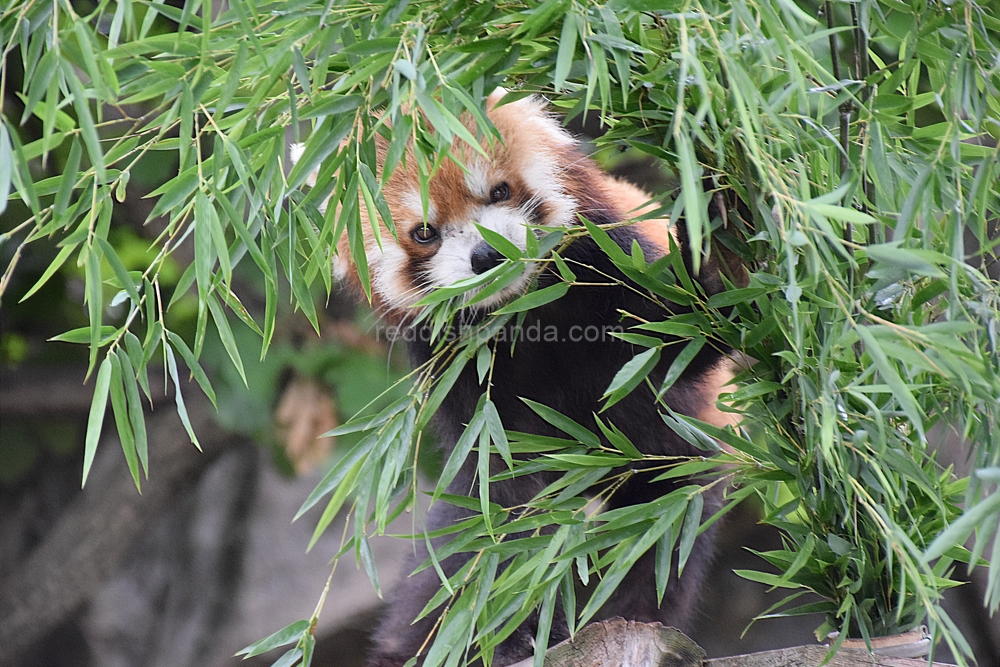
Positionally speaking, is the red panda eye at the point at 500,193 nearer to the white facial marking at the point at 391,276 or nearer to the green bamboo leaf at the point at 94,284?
the white facial marking at the point at 391,276

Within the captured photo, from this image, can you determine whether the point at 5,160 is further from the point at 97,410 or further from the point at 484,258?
the point at 484,258

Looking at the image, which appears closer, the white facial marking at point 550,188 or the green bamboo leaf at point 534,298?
the green bamboo leaf at point 534,298

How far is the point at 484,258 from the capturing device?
5.50 feet

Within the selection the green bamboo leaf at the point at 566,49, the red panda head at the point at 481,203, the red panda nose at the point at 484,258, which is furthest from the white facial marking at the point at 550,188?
the green bamboo leaf at the point at 566,49

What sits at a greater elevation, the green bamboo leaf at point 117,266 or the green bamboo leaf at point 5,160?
the green bamboo leaf at point 5,160

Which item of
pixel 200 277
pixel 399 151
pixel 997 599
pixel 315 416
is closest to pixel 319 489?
pixel 200 277

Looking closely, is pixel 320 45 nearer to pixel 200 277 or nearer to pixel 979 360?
pixel 200 277

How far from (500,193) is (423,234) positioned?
0.60 ft

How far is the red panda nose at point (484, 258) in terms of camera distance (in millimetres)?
1666

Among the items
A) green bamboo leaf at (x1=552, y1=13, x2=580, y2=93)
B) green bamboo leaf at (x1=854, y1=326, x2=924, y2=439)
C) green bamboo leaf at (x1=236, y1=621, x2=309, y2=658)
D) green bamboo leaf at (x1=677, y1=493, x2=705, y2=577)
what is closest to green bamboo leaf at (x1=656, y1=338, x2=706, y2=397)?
green bamboo leaf at (x1=677, y1=493, x2=705, y2=577)

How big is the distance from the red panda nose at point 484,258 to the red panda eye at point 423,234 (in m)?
0.13

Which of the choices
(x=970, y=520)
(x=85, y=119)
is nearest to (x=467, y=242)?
(x=85, y=119)

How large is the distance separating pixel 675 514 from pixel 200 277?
2.26ft

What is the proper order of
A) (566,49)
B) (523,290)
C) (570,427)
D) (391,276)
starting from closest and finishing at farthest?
(566,49), (570,427), (523,290), (391,276)
